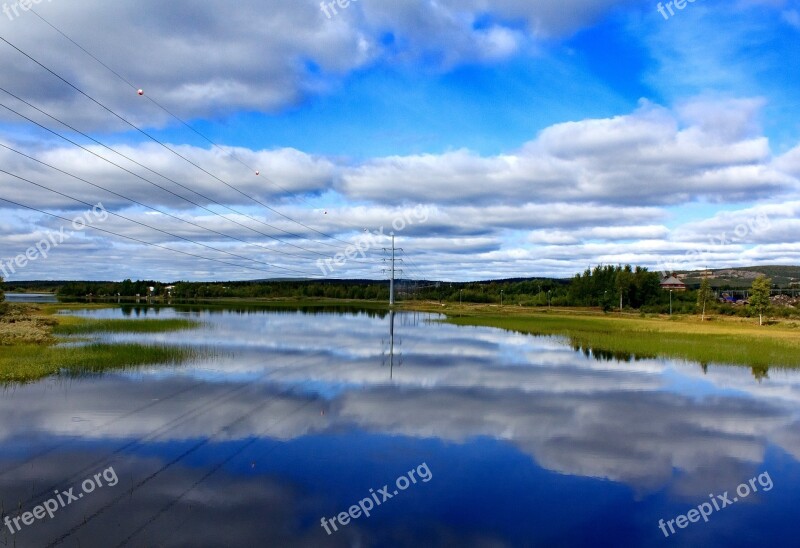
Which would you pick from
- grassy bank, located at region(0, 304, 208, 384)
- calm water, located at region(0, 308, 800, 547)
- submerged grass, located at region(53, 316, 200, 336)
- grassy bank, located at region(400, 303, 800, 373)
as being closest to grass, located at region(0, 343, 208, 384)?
grassy bank, located at region(0, 304, 208, 384)

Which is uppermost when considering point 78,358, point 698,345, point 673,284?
point 673,284

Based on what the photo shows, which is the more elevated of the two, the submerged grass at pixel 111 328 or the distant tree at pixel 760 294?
the distant tree at pixel 760 294

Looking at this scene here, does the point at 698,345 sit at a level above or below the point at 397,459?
above

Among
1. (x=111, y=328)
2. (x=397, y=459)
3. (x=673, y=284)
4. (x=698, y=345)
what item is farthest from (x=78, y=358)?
(x=673, y=284)

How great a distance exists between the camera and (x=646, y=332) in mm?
60688

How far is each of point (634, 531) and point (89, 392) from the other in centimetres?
2105

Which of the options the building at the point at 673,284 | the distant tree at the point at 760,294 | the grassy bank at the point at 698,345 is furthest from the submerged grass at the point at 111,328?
the building at the point at 673,284

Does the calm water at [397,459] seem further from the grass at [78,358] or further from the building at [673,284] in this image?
the building at [673,284]

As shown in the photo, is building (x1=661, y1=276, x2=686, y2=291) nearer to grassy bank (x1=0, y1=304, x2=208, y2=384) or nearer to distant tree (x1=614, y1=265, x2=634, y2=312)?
distant tree (x1=614, y1=265, x2=634, y2=312)

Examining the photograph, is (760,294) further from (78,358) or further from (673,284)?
(673,284)

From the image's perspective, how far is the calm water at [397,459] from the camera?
11.8 meters

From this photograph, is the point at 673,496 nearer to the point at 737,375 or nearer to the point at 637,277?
the point at 737,375

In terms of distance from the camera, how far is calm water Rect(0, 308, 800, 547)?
1179cm

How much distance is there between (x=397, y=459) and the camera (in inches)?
642
